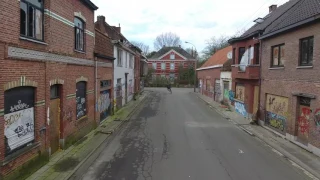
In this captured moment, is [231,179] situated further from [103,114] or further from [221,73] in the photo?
[221,73]

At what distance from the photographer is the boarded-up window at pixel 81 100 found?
13827 mm

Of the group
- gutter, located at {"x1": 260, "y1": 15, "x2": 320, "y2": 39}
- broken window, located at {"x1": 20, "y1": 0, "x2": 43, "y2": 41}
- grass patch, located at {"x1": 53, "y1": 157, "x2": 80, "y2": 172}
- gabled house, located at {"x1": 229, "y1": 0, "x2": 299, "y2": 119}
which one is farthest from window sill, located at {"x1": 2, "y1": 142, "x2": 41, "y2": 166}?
gabled house, located at {"x1": 229, "y1": 0, "x2": 299, "y2": 119}

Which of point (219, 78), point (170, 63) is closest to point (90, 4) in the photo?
point (219, 78)

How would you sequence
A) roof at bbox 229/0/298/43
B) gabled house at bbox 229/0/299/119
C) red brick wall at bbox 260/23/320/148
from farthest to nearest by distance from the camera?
gabled house at bbox 229/0/299/119, roof at bbox 229/0/298/43, red brick wall at bbox 260/23/320/148

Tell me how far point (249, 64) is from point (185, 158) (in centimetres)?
1135

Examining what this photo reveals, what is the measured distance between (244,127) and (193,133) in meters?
3.99

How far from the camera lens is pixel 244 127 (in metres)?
17.8

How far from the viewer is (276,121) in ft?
52.9

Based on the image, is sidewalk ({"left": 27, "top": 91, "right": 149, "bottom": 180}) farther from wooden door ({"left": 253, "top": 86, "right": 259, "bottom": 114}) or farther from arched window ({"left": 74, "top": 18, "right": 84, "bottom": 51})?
wooden door ({"left": 253, "top": 86, "right": 259, "bottom": 114})

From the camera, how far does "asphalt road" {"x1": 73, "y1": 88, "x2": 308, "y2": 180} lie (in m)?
9.02

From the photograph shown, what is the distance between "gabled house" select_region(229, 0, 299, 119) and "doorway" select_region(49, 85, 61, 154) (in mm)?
12951

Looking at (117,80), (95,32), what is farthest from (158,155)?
(117,80)

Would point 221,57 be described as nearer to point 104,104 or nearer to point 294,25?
point 104,104

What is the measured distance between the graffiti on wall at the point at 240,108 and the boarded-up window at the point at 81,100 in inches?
487
